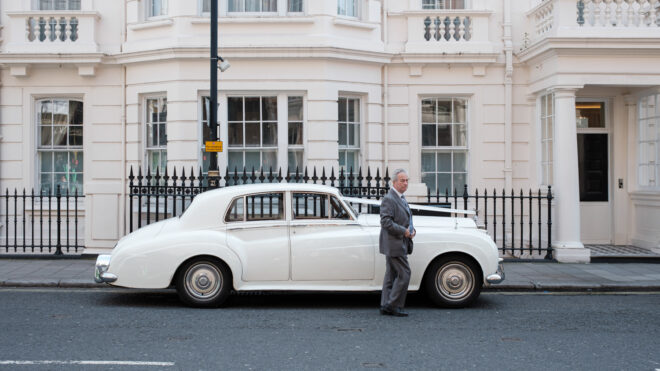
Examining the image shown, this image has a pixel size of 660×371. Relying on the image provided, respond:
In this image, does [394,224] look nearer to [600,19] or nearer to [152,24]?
[600,19]

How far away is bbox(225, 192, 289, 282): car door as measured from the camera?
884 centimetres

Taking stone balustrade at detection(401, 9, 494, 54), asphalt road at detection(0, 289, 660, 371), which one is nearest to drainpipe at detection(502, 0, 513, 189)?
stone balustrade at detection(401, 9, 494, 54)

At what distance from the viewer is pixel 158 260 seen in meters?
8.74

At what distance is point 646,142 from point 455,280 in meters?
7.80

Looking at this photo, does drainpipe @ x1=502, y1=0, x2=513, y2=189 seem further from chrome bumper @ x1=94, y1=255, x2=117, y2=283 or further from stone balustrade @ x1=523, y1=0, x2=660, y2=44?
chrome bumper @ x1=94, y1=255, x2=117, y2=283

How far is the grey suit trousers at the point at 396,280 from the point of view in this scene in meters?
8.40

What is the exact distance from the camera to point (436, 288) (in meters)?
8.97

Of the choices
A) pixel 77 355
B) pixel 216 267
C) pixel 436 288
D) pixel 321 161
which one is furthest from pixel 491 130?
pixel 77 355

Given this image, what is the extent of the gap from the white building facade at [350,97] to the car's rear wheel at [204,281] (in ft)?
16.7

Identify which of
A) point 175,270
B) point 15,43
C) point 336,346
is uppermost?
point 15,43

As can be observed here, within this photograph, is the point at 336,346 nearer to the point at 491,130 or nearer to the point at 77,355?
the point at 77,355

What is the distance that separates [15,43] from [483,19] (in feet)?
31.5

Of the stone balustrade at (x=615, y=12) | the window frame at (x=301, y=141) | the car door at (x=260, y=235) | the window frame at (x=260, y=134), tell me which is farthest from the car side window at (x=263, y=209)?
the stone balustrade at (x=615, y=12)

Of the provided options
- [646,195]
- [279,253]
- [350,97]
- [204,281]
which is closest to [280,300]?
[279,253]
